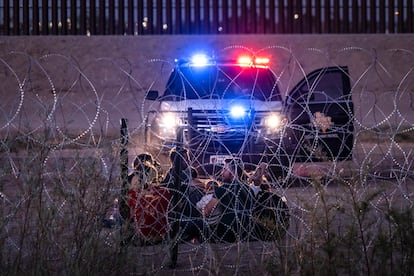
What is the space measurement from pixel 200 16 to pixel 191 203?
1754cm

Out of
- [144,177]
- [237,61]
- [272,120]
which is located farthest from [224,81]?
[144,177]

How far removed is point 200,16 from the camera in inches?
922

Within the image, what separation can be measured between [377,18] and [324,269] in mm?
20184

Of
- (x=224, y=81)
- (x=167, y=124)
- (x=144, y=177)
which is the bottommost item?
(x=144, y=177)

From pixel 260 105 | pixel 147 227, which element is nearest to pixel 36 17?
pixel 260 105

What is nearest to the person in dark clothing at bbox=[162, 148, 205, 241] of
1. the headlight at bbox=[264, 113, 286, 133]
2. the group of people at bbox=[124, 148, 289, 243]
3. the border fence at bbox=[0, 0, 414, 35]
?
the group of people at bbox=[124, 148, 289, 243]

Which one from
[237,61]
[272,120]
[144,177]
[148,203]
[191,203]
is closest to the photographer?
[144,177]

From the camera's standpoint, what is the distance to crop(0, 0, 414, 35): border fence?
76.8ft

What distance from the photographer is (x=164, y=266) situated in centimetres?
602

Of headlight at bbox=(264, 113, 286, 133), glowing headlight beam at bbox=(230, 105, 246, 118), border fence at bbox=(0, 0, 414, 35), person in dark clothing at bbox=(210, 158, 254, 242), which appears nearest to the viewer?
person in dark clothing at bbox=(210, 158, 254, 242)

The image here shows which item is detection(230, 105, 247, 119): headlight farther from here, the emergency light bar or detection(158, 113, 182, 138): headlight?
the emergency light bar

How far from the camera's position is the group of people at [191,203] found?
5.87 metres

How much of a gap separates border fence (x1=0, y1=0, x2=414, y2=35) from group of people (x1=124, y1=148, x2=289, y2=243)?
16708 mm

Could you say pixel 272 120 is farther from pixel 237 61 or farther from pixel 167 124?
pixel 237 61
